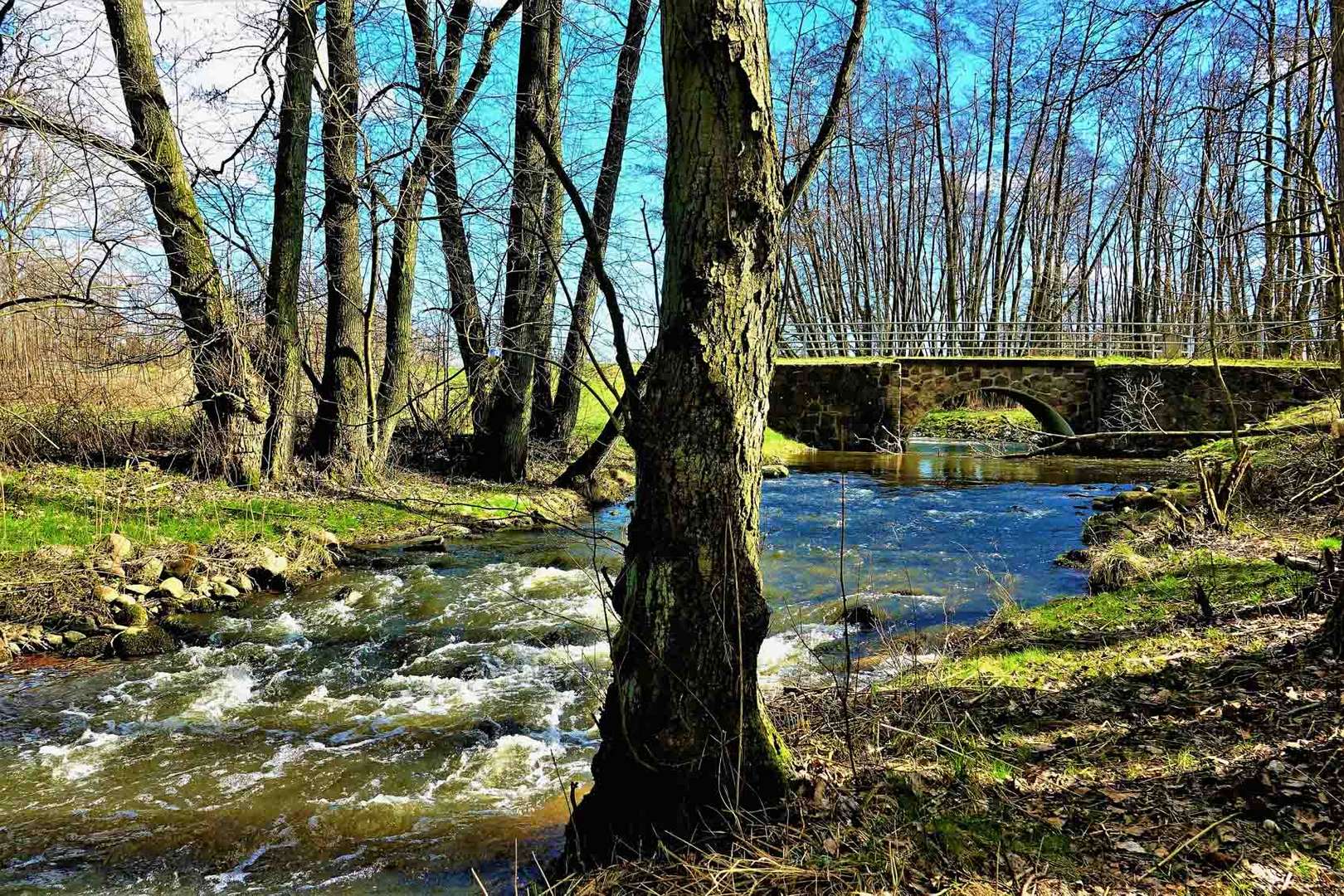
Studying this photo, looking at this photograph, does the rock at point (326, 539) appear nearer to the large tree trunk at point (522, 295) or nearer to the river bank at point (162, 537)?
the river bank at point (162, 537)

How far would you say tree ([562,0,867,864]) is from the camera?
95.0 inches

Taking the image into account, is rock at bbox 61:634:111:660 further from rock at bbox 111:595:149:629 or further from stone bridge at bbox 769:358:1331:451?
stone bridge at bbox 769:358:1331:451

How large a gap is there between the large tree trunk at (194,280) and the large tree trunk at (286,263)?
0.81 ft

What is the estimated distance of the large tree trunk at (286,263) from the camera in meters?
9.45

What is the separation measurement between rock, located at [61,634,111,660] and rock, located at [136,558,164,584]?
2.82 ft

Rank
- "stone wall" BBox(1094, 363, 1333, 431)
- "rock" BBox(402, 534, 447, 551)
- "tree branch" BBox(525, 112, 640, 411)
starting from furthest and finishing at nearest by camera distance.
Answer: "stone wall" BBox(1094, 363, 1333, 431) → "rock" BBox(402, 534, 447, 551) → "tree branch" BBox(525, 112, 640, 411)

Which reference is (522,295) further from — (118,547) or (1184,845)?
(1184,845)

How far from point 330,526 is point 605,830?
7.15 metres

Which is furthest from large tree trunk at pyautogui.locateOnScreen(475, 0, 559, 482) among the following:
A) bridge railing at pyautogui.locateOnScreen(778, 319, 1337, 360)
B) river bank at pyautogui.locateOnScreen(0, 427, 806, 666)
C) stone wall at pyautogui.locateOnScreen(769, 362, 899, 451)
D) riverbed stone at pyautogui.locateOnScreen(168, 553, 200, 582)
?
bridge railing at pyautogui.locateOnScreen(778, 319, 1337, 360)

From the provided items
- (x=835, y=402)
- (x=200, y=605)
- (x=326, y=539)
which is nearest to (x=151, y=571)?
(x=200, y=605)

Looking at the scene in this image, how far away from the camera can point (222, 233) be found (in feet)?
29.8

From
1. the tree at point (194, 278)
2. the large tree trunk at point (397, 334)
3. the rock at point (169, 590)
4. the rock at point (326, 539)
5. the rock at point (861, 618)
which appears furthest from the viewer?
the large tree trunk at point (397, 334)

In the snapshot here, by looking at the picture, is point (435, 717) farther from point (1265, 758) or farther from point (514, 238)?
point (514, 238)

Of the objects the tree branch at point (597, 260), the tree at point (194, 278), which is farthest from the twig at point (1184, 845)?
the tree at point (194, 278)
